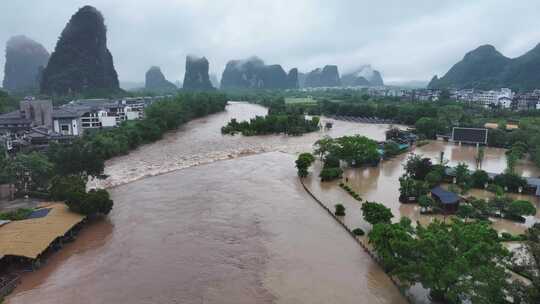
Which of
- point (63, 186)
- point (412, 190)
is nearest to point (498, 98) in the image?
point (412, 190)

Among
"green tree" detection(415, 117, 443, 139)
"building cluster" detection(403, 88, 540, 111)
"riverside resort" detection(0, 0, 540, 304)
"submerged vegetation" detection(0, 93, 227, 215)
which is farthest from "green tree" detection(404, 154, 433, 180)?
"building cluster" detection(403, 88, 540, 111)

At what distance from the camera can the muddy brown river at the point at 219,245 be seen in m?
10.6

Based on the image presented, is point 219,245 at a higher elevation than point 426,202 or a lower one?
lower

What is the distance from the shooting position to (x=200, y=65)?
104m

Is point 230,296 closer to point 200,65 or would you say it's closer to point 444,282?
point 444,282

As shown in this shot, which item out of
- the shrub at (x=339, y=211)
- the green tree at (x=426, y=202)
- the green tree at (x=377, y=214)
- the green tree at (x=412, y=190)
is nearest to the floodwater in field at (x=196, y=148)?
the shrub at (x=339, y=211)

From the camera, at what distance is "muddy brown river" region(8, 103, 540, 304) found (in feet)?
34.8

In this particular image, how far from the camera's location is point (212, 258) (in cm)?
1249

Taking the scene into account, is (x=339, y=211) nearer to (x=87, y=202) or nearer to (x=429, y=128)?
(x=87, y=202)

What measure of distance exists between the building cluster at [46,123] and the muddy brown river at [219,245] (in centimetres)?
857

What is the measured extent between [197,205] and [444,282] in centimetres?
1173

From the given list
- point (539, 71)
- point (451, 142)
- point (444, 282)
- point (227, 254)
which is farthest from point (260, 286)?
point (539, 71)

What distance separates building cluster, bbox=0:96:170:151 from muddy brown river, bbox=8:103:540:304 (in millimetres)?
8570

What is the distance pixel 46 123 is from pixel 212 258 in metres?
31.3
